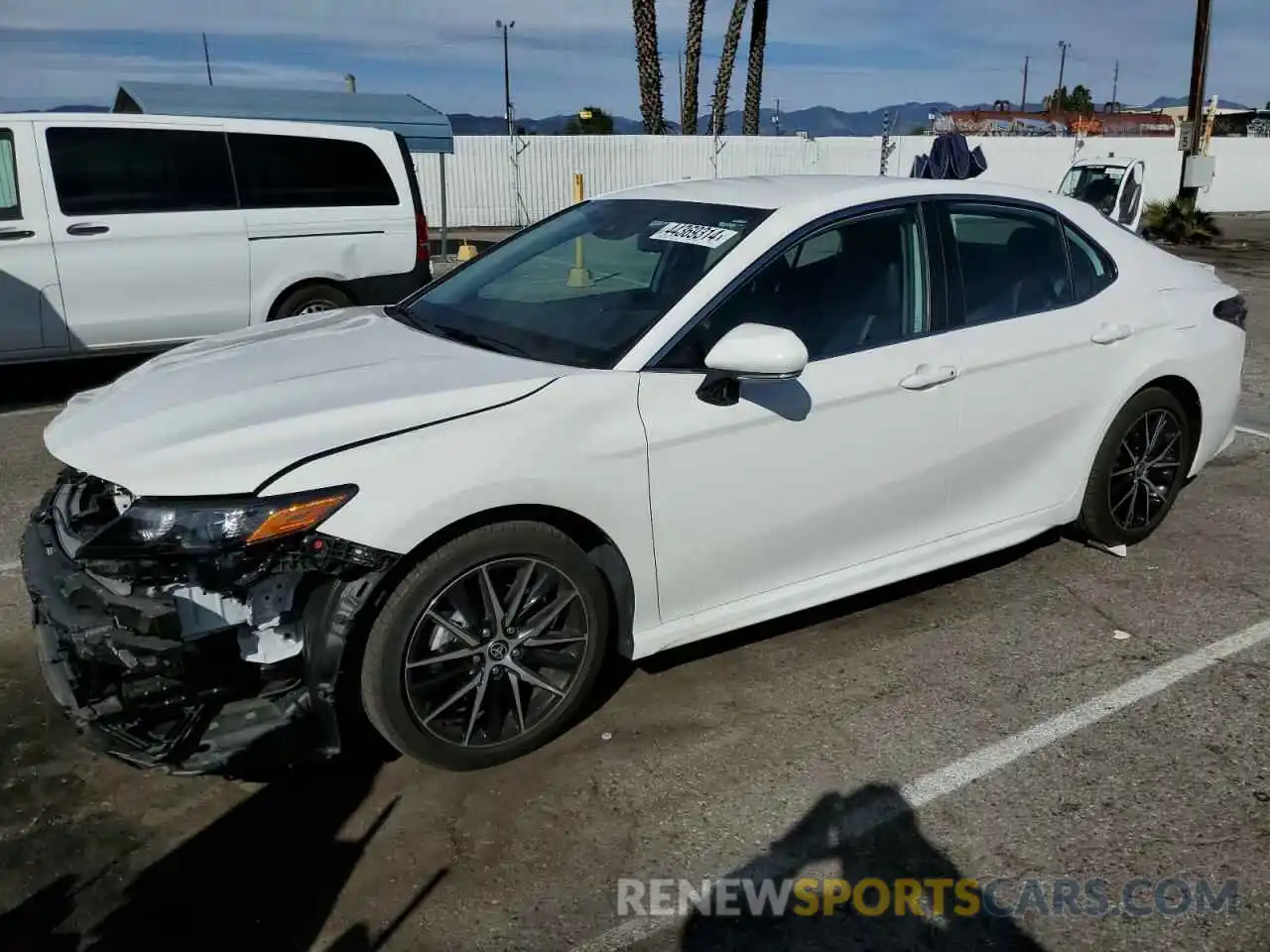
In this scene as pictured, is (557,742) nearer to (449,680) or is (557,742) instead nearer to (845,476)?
(449,680)

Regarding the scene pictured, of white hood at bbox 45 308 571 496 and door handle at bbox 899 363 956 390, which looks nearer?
white hood at bbox 45 308 571 496

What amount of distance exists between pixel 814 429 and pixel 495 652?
1245 millimetres

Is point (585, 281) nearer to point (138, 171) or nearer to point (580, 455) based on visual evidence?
point (580, 455)

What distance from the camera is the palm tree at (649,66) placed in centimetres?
2727

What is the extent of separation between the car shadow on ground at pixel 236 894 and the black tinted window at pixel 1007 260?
8.89 feet

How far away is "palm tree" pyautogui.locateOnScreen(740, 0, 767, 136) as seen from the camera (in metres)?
30.5

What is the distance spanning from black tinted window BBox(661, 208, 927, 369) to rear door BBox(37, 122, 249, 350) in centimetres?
540

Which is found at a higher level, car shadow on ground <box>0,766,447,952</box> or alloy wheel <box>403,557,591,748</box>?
alloy wheel <box>403,557,591,748</box>

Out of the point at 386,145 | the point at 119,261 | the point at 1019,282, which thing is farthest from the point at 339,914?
the point at 386,145

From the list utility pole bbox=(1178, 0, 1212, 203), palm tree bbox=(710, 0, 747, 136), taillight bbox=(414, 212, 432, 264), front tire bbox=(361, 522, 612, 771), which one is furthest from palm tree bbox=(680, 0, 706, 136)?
front tire bbox=(361, 522, 612, 771)

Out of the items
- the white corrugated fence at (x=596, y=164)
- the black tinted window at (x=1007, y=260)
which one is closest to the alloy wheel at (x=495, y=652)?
the black tinted window at (x=1007, y=260)

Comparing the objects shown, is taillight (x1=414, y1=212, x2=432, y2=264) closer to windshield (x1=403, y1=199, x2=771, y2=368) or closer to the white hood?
windshield (x1=403, y1=199, x2=771, y2=368)

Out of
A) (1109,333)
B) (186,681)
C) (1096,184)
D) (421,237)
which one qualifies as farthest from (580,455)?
(1096,184)

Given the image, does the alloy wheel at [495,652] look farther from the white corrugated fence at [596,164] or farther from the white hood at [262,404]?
the white corrugated fence at [596,164]
